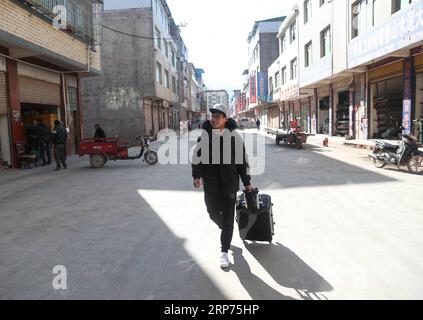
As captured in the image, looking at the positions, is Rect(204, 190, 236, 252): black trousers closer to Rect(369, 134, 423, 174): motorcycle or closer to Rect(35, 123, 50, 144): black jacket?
Rect(369, 134, 423, 174): motorcycle

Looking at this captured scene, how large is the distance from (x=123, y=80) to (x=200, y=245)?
25.8m

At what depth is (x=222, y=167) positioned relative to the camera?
13.6ft

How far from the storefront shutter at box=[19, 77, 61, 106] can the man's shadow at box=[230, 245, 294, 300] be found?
12584 millimetres

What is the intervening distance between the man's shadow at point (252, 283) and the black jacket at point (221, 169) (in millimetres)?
745

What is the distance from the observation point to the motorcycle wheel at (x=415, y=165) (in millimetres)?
9969

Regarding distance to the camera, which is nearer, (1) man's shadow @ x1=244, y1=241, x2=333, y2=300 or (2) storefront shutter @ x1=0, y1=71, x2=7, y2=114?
(1) man's shadow @ x1=244, y1=241, x2=333, y2=300

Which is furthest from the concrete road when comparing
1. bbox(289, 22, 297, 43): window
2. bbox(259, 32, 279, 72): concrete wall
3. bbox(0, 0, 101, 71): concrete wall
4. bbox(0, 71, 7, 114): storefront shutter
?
bbox(259, 32, 279, 72): concrete wall

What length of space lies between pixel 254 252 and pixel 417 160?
750 centimetres

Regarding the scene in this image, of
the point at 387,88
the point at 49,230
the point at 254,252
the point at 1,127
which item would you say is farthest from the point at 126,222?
the point at 387,88

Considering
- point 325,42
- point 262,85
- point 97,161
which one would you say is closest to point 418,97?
point 325,42

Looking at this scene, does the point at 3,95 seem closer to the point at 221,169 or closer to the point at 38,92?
the point at 38,92

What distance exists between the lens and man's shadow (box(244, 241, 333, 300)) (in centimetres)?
343
